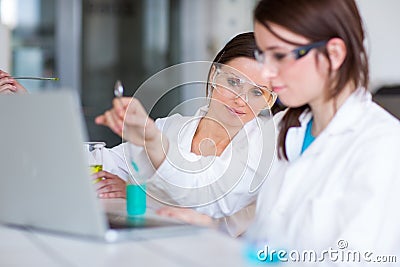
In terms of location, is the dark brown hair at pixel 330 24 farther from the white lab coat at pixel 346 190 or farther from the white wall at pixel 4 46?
the white wall at pixel 4 46

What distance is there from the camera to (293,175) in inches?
53.8

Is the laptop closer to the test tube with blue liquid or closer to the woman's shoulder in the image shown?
the test tube with blue liquid

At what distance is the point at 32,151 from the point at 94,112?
3.92 metres

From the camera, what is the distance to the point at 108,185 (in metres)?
1.73

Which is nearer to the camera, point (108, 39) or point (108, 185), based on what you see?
point (108, 185)

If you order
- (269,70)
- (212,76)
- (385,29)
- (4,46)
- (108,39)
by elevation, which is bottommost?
(108,39)

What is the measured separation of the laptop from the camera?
1054mm

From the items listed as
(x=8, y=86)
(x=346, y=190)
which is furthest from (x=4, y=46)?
(x=346, y=190)

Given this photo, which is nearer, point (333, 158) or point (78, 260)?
point (78, 260)

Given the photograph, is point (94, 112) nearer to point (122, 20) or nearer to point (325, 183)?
point (122, 20)

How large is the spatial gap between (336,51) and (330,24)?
0.17 feet

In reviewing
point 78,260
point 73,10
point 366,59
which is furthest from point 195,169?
point 73,10

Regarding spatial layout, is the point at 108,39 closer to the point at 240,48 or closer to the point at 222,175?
the point at 240,48

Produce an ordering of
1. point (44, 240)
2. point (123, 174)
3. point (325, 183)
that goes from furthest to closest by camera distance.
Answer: point (123, 174) → point (325, 183) → point (44, 240)
